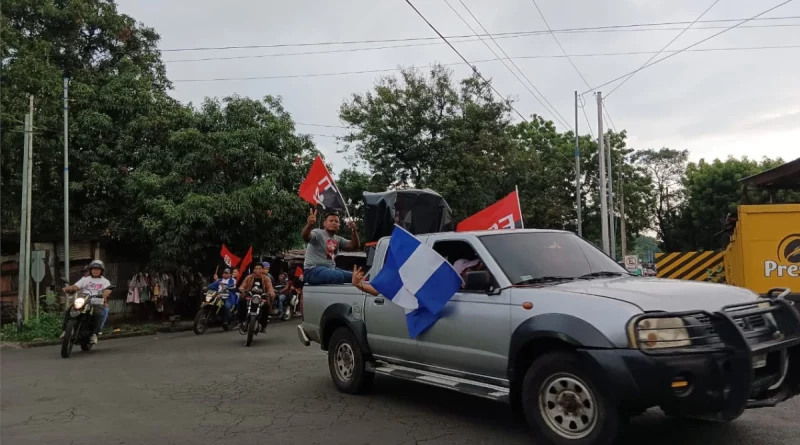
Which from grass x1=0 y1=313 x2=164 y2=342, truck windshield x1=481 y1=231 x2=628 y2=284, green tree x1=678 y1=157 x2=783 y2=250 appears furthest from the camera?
green tree x1=678 y1=157 x2=783 y2=250

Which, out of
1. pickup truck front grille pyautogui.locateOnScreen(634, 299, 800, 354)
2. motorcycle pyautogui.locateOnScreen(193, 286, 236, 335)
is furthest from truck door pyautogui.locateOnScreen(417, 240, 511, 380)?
motorcycle pyautogui.locateOnScreen(193, 286, 236, 335)

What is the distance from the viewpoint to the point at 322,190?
10.2 meters

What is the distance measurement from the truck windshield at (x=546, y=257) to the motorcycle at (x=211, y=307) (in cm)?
1015

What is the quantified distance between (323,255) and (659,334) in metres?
4.72

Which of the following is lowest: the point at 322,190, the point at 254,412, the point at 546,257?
the point at 254,412

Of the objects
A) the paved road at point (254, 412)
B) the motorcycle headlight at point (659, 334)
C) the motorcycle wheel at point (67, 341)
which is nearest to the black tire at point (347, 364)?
the paved road at point (254, 412)

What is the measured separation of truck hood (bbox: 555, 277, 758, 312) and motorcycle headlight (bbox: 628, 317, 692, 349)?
0.11 m

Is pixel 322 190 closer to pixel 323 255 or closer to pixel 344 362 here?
pixel 323 255

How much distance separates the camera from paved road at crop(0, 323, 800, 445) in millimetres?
5324

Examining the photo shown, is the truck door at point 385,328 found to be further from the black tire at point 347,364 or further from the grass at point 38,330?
the grass at point 38,330

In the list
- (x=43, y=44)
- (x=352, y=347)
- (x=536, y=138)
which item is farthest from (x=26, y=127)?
(x=536, y=138)

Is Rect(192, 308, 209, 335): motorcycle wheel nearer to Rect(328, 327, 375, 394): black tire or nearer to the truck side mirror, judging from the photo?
Rect(328, 327, 375, 394): black tire

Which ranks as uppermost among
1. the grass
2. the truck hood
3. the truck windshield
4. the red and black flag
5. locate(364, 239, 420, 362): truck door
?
the red and black flag

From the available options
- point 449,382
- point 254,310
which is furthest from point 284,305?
point 449,382
